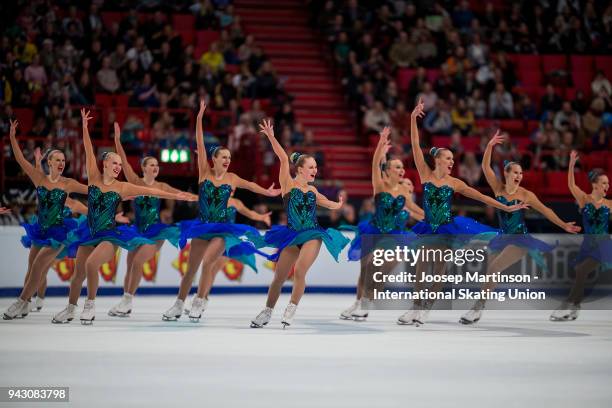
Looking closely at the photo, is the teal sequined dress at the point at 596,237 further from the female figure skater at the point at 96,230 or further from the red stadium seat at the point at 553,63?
the red stadium seat at the point at 553,63

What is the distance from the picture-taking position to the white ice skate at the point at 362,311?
10.6m

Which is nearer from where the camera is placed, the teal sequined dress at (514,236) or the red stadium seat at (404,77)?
the teal sequined dress at (514,236)

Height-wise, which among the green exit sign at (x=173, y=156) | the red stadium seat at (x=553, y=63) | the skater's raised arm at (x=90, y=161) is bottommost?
the green exit sign at (x=173, y=156)

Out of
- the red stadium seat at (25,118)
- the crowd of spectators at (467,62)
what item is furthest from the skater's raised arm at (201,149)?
the crowd of spectators at (467,62)

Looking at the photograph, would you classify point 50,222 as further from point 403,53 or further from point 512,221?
point 403,53

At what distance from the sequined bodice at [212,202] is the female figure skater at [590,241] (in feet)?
10.9

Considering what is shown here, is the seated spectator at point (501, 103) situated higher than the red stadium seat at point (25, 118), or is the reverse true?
the seated spectator at point (501, 103)

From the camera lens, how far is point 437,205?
9961 millimetres

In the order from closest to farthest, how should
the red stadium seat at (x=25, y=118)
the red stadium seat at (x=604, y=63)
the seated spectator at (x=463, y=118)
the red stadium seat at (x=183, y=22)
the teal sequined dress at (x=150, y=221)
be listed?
the teal sequined dress at (x=150, y=221) < the red stadium seat at (x=25, y=118) < the seated spectator at (x=463, y=118) < the red stadium seat at (x=183, y=22) < the red stadium seat at (x=604, y=63)

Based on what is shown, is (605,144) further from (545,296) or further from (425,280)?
(425,280)

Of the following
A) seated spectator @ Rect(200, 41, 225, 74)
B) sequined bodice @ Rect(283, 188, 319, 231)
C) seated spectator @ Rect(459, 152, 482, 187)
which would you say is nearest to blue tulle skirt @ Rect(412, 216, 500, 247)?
sequined bodice @ Rect(283, 188, 319, 231)

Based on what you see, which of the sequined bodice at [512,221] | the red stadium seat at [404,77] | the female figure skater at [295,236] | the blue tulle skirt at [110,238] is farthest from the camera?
the red stadium seat at [404,77]

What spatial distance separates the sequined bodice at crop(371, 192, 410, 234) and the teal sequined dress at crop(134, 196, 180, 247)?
76.4 inches

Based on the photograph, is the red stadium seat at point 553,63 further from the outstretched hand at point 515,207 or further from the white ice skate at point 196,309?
the white ice skate at point 196,309
